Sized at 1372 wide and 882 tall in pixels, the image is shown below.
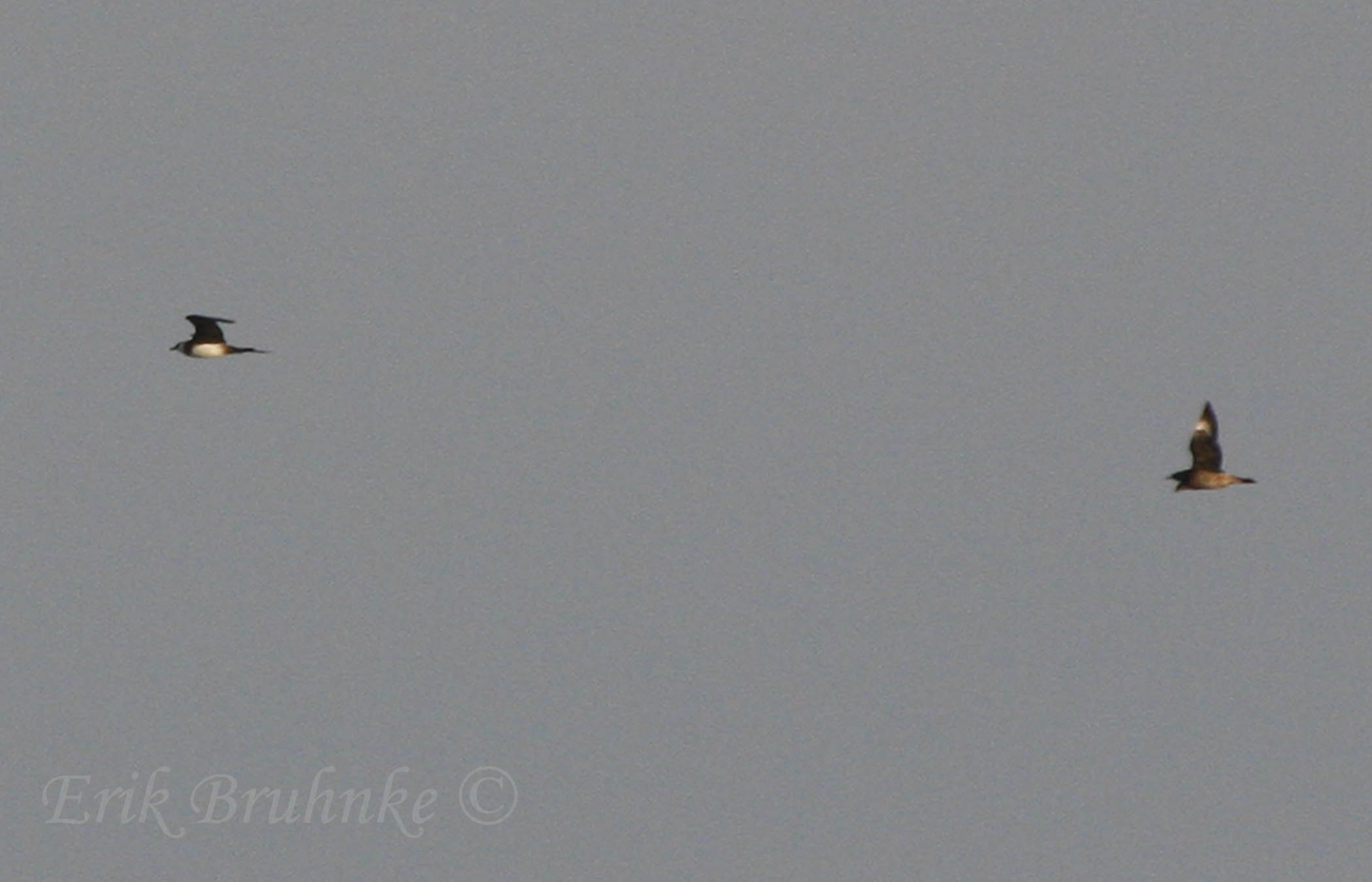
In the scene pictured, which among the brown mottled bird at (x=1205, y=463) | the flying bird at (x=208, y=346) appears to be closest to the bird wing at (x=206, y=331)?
the flying bird at (x=208, y=346)

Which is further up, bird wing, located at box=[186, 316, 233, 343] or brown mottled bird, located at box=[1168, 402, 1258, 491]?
bird wing, located at box=[186, 316, 233, 343]

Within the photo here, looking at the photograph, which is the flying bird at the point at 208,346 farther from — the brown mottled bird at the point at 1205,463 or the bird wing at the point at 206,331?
the brown mottled bird at the point at 1205,463

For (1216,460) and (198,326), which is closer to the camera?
(1216,460)

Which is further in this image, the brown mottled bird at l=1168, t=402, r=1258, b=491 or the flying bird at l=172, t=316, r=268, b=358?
the flying bird at l=172, t=316, r=268, b=358

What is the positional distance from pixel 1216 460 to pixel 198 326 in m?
21.1

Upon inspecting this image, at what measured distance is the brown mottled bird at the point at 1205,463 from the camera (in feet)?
153

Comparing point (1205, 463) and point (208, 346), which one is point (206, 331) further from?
point (1205, 463)

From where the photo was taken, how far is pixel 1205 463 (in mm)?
46938

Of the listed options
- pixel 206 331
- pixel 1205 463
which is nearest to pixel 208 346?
pixel 206 331

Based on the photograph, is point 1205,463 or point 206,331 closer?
point 1205,463

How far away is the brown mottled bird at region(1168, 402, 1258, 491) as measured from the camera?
46.7 m

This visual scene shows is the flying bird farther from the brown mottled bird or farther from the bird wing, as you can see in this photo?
the brown mottled bird

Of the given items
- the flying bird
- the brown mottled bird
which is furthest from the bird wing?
the brown mottled bird

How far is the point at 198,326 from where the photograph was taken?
50344mm
